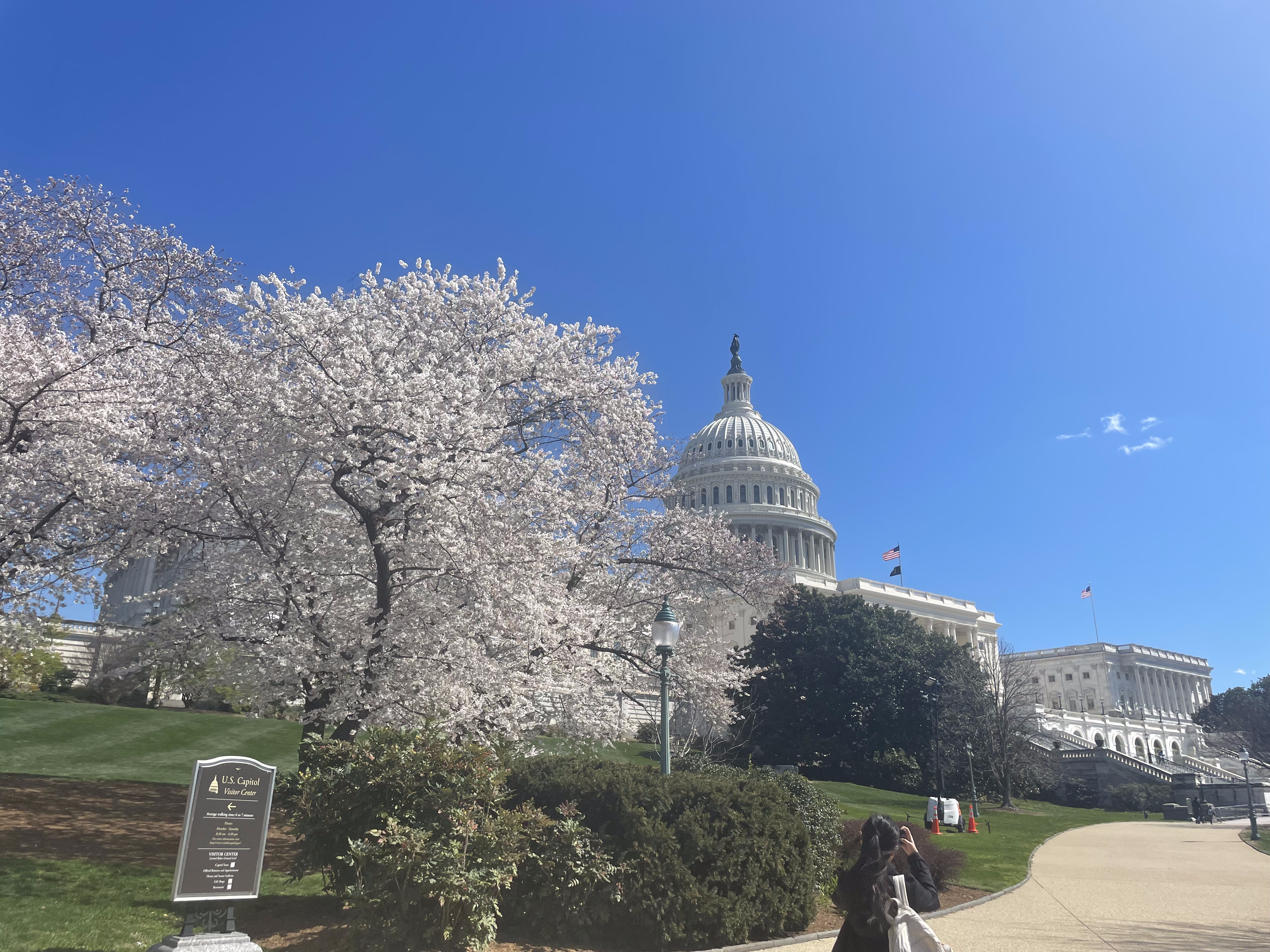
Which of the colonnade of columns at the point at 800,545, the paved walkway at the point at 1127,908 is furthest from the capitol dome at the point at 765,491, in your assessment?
the paved walkway at the point at 1127,908

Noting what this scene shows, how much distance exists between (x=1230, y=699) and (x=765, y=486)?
79723 millimetres

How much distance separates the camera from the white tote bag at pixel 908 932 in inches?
214

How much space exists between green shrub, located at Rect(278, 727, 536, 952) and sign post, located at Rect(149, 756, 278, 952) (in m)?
1.24

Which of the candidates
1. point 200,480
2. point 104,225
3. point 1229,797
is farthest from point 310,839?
point 1229,797

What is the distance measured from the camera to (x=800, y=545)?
117438 mm

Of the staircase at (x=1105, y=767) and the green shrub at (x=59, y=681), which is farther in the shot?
the staircase at (x=1105, y=767)

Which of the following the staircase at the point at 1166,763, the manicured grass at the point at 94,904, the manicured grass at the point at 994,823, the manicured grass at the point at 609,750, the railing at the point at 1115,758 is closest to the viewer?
the manicured grass at the point at 94,904

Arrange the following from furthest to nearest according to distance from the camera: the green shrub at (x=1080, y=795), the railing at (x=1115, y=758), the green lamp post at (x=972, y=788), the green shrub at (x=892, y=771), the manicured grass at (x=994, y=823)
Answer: the green shrub at (x=1080, y=795) → the railing at (x=1115, y=758) → the green shrub at (x=892, y=771) → the green lamp post at (x=972, y=788) → the manicured grass at (x=994, y=823)

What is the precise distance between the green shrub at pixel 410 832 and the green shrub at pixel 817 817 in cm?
474

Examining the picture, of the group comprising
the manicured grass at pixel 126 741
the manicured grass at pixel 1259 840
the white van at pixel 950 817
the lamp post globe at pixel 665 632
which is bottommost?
the manicured grass at pixel 1259 840

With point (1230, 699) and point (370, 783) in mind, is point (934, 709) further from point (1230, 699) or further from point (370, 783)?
point (1230, 699)

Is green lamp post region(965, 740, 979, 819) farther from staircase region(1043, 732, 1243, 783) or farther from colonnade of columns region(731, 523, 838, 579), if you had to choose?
colonnade of columns region(731, 523, 838, 579)

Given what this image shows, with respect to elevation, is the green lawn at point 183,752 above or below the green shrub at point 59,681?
below

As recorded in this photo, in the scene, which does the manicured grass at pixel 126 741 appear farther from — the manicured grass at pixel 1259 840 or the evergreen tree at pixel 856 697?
the manicured grass at pixel 1259 840
